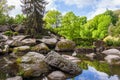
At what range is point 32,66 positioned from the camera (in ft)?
54.1

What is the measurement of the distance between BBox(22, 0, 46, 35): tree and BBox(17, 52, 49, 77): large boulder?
56.1 ft

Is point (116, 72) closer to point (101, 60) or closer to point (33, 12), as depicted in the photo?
point (101, 60)

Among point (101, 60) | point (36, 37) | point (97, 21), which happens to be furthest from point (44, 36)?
point (97, 21)

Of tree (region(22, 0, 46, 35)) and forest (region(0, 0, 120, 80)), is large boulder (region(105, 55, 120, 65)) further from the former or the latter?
tree (region(22, 0, 46, 35))

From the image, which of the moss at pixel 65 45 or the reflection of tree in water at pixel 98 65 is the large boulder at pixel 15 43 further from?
the reflection of tree in water at pixel 98 65

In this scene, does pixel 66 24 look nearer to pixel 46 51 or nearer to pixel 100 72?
pixel 46 51

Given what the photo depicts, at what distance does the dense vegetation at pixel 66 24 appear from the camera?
115 feet

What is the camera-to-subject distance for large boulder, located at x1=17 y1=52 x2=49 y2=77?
16.2 metres

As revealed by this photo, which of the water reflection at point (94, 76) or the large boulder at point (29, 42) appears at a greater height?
the large boulder at point (29, 42)

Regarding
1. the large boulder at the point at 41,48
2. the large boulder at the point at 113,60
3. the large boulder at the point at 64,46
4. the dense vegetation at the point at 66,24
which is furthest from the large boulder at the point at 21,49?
the large boulder at the point at 113,60

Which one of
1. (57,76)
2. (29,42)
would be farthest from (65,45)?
(57,76)

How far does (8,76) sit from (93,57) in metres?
11.6

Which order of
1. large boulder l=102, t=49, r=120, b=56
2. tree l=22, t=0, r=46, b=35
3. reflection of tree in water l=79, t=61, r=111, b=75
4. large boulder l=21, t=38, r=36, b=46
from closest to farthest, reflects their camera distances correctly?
reflection of tree in water l=79, t=61, r=111, b=75
large boulder l=102, t=49, r=120, b=56
large boulder l=21, t=38, r=36, b=46
tree l=22, t=0, r=46, b=35

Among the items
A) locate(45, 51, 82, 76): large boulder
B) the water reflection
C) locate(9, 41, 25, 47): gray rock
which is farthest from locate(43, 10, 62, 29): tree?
locate(45, 51, 82, 76): large boulder
